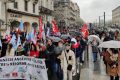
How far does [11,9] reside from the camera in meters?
37.8

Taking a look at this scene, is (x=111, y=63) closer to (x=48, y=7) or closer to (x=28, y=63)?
(x=28, y=63)

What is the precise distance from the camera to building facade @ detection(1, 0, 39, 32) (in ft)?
120

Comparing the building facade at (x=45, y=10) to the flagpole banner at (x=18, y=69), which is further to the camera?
the building facade at (x=45, y=10)

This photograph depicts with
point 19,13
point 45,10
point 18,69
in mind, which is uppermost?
point 45,10

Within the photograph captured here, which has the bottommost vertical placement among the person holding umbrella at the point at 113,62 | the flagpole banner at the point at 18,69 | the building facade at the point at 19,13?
the person holding umbrella at the point at 113,62

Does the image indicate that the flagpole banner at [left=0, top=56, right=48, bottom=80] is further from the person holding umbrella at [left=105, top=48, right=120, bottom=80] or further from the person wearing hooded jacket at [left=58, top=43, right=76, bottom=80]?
the person holding umbrella at [left=105, top=48, right=120, bottom=80]

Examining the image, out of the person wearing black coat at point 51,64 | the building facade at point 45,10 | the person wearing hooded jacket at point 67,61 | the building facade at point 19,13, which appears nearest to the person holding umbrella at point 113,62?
the person wearing hooded jacket at point 67,61

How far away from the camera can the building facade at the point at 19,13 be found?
1439 inches

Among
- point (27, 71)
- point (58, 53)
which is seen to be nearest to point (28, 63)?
point (27, 71)

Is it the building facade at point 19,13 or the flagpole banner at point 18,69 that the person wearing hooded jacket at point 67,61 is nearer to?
the flagpole banner at point 18,69

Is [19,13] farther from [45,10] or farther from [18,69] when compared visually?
[18,69]

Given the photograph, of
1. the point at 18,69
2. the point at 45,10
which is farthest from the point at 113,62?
the point at 45,10

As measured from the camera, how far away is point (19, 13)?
40875mm

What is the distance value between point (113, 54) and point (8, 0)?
77.6ft
